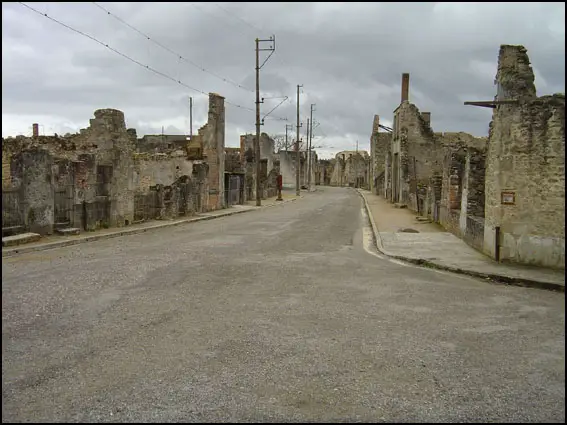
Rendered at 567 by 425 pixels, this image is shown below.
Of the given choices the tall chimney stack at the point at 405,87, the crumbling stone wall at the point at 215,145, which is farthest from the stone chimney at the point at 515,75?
the tall chimney stack at the point at 405,87

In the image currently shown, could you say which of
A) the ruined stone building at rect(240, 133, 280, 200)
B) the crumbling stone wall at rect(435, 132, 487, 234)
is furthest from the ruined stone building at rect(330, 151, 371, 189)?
the crumbling stone wall at rect(435, 132, 487, 234)

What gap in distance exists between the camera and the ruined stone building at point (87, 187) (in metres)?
14.5

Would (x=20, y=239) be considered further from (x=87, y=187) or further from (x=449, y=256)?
(x=449, y=256)

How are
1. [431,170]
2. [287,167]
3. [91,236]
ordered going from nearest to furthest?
[91,236] → [431,170] → [287,167]

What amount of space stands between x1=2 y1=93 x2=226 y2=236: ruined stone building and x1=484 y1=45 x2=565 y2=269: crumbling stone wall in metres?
12.1

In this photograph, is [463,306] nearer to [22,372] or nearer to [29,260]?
[22,372]

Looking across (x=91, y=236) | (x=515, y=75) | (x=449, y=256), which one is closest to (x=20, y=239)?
(x=91, y=236)

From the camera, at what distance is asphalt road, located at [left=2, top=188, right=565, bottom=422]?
163 inches

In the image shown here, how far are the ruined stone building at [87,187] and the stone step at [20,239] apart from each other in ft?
1.00

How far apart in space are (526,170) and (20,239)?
1230 centimetres

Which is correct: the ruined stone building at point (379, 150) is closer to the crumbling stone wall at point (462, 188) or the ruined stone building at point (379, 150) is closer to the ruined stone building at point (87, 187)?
the ruined stone building at point (87, 187)

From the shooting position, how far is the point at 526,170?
10891 mm

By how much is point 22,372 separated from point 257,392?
7.28 feet

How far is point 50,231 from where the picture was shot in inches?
600
